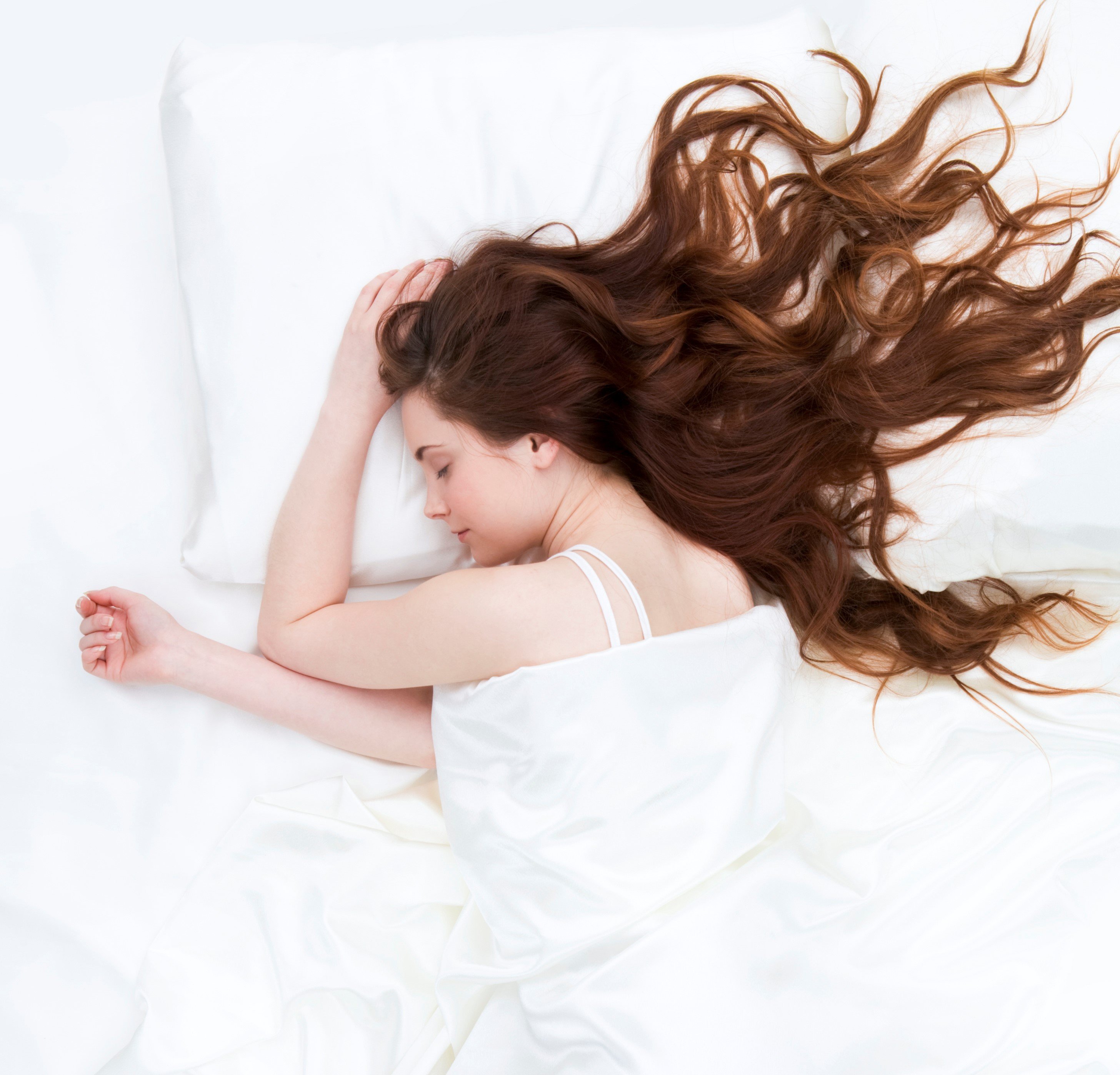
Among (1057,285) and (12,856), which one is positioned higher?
(1057,285)

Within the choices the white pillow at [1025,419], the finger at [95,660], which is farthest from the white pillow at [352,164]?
the finger at [95,660]

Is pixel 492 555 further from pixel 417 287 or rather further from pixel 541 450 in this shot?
pixel 417 287

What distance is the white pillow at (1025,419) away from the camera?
3.98ft

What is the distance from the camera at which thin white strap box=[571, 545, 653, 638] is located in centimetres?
119

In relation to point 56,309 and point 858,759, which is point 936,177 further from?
point 56,309

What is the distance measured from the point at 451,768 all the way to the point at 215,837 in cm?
44

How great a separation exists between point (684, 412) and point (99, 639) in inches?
Answer: 38.4

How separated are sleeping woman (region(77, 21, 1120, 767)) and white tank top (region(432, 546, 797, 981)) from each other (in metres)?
0.03

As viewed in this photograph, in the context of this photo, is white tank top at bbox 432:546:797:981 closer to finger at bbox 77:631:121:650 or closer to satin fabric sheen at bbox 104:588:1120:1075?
satin fabric sheen at bbox 104:588:1120:1075

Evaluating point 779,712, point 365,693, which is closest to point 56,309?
point 365,693

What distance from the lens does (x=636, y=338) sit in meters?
Answer: 1.33

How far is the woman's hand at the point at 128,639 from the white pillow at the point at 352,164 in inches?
7.4

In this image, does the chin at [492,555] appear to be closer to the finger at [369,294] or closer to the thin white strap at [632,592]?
the thin white strap at [632,592]

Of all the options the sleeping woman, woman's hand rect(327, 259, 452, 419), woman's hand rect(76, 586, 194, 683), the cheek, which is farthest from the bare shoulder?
woman's hand rect(76, 586, 194, 683)
